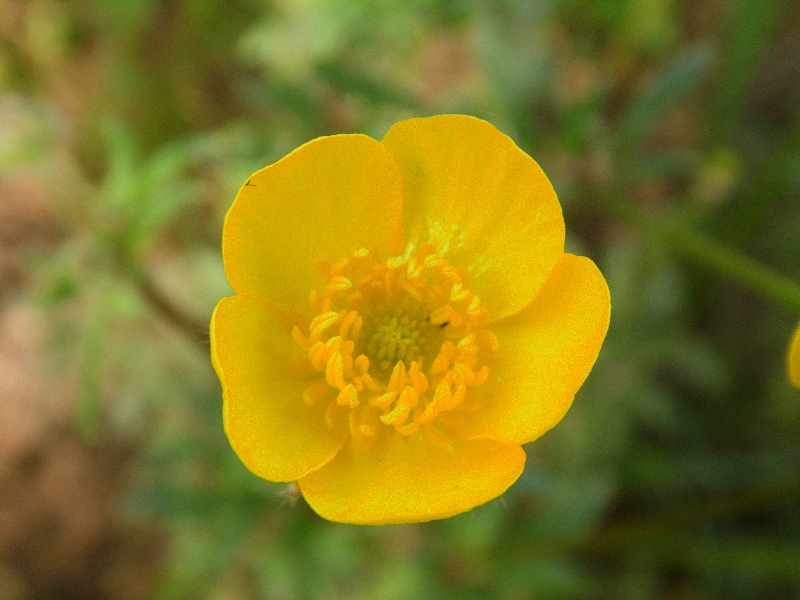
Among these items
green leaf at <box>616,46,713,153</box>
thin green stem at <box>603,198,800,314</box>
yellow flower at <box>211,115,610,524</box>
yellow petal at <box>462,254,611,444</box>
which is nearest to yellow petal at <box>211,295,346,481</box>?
yellow flower at <box>211,115,610,524</box>

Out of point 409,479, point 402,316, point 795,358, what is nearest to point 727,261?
point 795,358

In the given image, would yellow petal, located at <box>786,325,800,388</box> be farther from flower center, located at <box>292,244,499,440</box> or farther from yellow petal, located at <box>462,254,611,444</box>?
flower center, located at <box>292,244,499,440</box>

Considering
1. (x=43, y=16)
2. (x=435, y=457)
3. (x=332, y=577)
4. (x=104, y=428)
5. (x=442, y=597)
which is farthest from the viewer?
(x=43, y=16)

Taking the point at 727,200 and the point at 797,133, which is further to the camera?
the point at 727,200

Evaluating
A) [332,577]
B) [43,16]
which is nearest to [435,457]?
[332,577]

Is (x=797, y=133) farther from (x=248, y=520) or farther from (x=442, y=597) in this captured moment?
(x=248, y=520)
